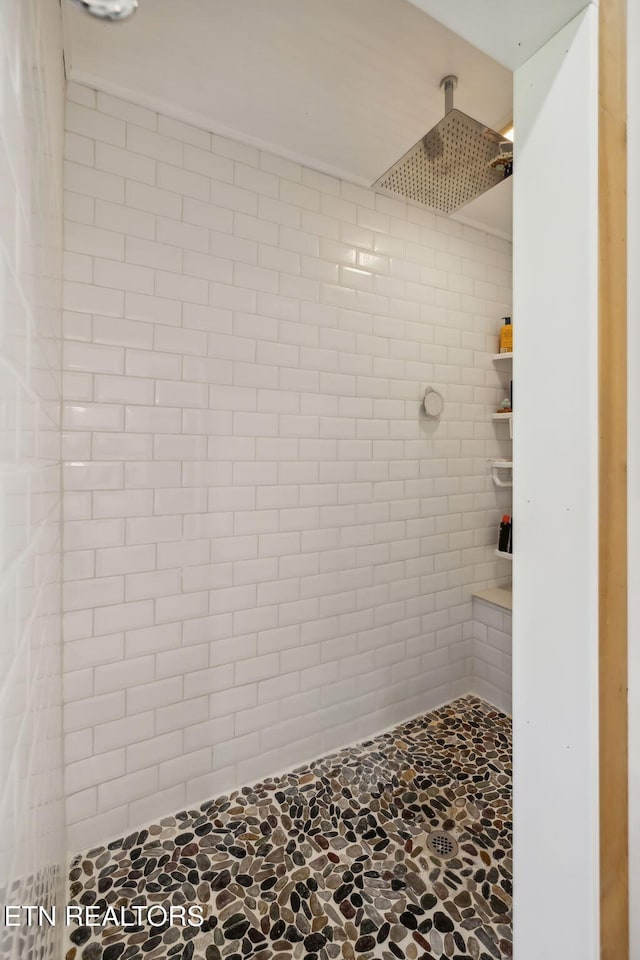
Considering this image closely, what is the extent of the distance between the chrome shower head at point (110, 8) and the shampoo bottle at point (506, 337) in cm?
234

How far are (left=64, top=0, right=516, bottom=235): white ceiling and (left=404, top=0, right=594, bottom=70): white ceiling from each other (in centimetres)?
63

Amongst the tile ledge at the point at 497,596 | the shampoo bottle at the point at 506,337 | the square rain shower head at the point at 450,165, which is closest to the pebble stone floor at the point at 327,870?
the tile ledge at the point at 497,596

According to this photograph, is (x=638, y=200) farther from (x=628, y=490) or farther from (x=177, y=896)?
(x=177, y=896)

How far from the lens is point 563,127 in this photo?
70 centimetres

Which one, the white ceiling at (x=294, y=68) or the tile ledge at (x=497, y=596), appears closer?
the white ceiling at (x=294, y=68)

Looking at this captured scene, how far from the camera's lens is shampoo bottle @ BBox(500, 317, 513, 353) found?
7.61 feet

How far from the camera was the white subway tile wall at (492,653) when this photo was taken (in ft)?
7.17

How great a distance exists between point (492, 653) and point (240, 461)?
1702 mm

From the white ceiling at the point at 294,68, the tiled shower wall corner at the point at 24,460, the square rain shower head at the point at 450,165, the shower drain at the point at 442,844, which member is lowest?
the shower drain at the point at 442,844

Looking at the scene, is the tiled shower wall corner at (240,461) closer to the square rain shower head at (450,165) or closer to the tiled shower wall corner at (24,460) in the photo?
the square rain shower head at (450,165)

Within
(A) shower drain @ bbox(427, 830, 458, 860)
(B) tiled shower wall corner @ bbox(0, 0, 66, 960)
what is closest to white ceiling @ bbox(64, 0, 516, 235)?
(B) tiled shower wall corner @ bbox(0, 0, 66, 960)

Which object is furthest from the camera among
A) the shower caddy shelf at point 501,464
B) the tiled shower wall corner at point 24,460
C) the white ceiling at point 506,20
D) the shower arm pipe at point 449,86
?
the shower caddy shelf at point 501,464

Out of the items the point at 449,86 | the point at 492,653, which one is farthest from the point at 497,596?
the point at 449,86

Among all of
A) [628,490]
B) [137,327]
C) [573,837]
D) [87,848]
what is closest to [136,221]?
[137,327]
